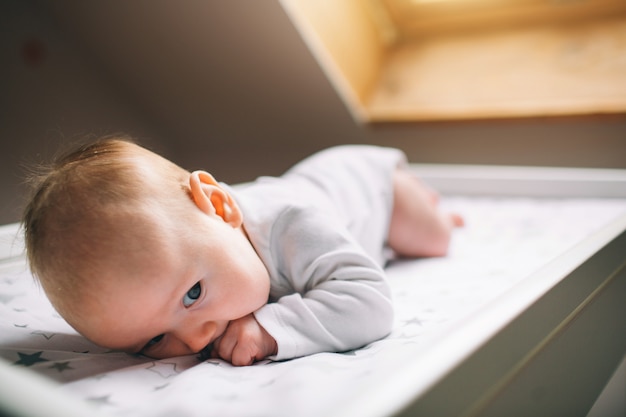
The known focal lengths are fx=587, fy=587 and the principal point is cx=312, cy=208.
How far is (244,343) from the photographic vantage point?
0.67m

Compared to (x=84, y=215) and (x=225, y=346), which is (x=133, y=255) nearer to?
(x=84, y=215)

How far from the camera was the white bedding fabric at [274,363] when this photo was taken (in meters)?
0.50

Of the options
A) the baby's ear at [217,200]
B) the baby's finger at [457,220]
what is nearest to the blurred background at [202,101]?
the baby's finger at [457,220]

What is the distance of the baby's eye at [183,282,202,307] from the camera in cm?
64

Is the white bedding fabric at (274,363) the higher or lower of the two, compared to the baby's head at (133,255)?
lower

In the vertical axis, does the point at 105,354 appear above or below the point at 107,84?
below

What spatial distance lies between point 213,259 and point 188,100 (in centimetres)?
173

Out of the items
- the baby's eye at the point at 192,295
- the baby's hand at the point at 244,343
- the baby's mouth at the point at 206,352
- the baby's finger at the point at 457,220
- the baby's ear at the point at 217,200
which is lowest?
the baby's mouth at the point at 206,352

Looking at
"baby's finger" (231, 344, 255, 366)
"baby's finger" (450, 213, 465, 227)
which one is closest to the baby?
"baby's finger" (231, 344, 255, 366)

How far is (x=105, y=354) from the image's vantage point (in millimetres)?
682

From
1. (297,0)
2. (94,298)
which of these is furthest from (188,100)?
(94,298)

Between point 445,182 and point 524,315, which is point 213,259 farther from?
point 445,182

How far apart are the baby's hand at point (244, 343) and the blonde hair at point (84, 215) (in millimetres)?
156

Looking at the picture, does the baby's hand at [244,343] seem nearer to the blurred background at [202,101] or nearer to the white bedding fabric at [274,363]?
the white bedding fabric at [274,363]
